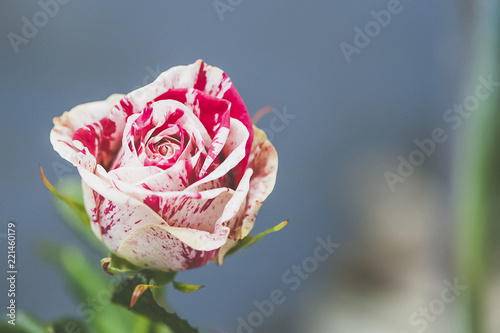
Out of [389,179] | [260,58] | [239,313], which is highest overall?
[260,58]

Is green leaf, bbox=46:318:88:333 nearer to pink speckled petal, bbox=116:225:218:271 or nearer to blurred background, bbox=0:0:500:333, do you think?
blurred background, bbox=0:0:500:333

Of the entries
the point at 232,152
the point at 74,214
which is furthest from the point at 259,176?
the point at 74,214

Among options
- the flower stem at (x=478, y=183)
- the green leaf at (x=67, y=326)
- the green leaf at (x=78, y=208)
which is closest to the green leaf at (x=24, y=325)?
the green leaf at (x=67, y=326)

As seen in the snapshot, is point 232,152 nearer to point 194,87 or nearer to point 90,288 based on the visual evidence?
point 194,87

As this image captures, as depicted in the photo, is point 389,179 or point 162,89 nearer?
point 162,89

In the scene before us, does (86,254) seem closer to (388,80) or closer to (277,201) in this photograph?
(277,201)

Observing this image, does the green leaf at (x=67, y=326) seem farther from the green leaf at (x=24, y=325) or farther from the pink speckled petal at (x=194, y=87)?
the pink speckled petal at (x=194, y=87)

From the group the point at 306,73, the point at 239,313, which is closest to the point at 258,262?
the point at 239,313
